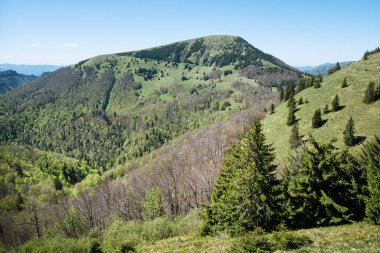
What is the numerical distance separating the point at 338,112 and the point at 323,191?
54.6 meters

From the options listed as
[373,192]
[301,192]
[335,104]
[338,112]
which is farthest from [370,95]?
[373,192]

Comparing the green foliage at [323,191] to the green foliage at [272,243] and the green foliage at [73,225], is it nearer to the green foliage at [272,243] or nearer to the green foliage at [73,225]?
the green foliage at [272,243]

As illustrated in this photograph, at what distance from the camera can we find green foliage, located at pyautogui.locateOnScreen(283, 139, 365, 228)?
101 feet

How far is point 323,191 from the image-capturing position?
3120 cm

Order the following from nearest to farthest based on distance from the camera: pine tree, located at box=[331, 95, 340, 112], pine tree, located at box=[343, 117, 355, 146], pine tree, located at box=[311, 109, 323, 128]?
1. pine tree, located at box=[343, 117, 355, 146]
2. pine tree, located at box=[311, 109, 323, 128]
3. pine tree, located at box=[331, 95, 340, 112]

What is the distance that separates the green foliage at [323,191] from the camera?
3083cm

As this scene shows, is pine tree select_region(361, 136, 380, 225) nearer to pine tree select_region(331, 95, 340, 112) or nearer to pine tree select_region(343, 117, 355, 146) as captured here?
pine tree select_region(343, 117, 355, 146)

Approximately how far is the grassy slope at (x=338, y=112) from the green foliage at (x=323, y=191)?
33.6 meters

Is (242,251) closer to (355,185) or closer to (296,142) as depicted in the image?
(355,185)

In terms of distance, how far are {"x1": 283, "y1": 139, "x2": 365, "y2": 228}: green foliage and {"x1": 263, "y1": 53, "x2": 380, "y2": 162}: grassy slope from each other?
33.6 m

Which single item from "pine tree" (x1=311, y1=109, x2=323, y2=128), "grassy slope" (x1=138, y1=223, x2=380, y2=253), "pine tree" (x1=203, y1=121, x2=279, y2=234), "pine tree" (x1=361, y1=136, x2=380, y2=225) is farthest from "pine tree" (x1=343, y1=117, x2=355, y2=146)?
"grassy slope" (x1=138, y1=223, x2=380, y2=253)

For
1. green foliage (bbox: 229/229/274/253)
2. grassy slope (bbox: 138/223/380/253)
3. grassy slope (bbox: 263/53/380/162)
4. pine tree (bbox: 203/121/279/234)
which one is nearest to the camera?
grassy slope (bbox: 138/223/380/253)

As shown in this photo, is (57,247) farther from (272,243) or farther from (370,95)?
(370,95)

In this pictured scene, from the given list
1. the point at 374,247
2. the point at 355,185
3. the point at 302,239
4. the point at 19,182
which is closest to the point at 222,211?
the point at 302,239
